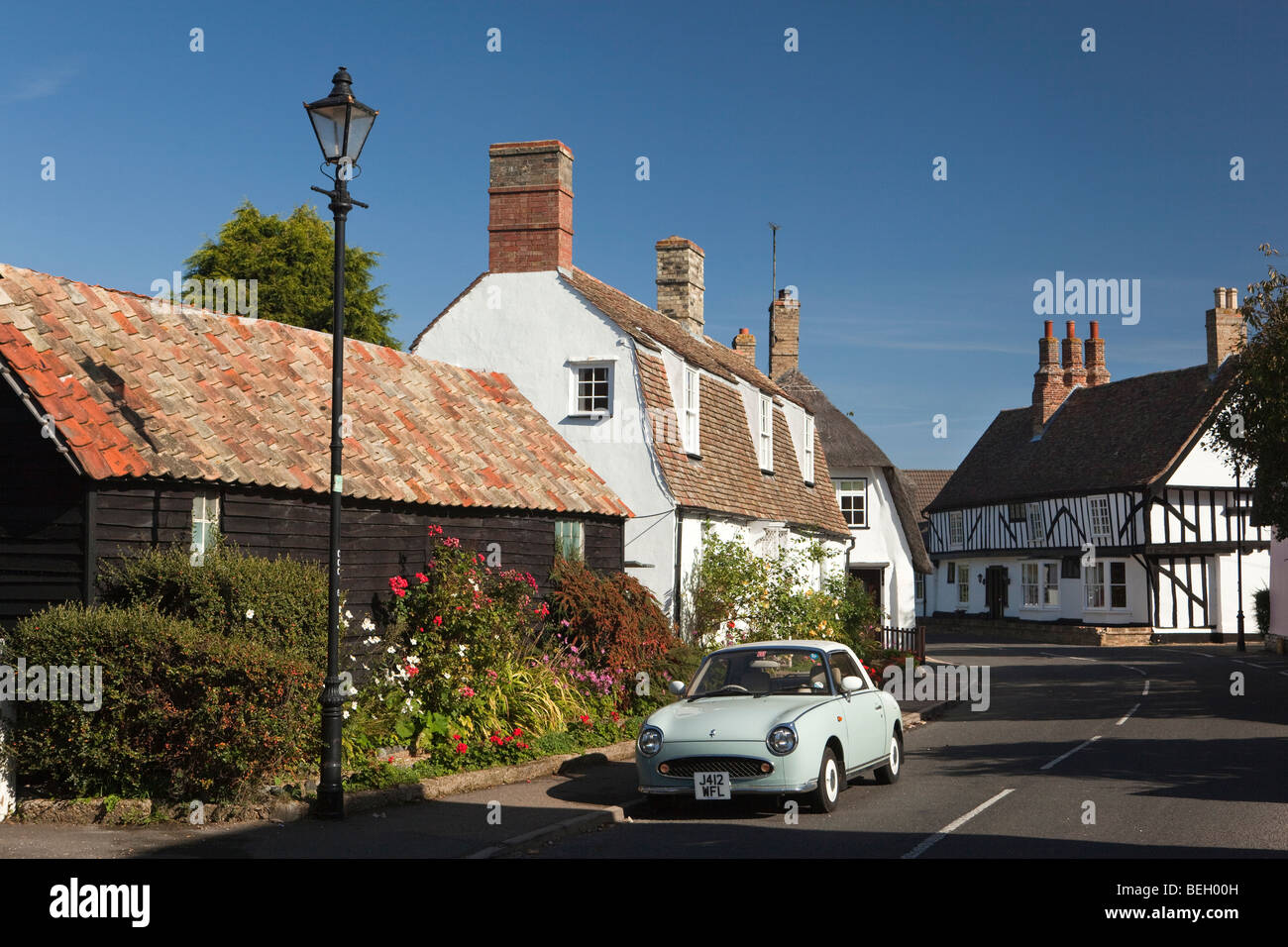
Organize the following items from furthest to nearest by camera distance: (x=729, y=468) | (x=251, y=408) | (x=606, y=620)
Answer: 1. (x=729, y=468)
2. (x=606, y=620)
3. (x=251, y=408)

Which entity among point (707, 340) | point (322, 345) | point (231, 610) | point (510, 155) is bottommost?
point (231, 610)

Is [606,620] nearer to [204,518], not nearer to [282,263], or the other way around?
[204,518]

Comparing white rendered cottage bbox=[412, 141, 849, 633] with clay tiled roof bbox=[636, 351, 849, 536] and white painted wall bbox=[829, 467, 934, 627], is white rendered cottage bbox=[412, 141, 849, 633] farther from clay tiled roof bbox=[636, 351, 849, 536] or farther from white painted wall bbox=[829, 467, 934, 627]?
white painted wall bbox=[829, 467, 934, 627]

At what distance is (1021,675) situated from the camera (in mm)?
29500

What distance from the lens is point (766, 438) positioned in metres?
27.1

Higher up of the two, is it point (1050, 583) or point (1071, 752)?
point (1050, 583)

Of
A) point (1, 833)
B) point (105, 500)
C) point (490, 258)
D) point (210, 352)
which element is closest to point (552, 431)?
point (490, 258)

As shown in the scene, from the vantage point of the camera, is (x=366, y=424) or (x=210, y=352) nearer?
(x=210, y=352)

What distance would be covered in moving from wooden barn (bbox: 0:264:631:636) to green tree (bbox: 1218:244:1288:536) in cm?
1059

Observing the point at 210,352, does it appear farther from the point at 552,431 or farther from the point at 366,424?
the point at 552,431

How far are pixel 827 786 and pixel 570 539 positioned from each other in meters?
8.62
